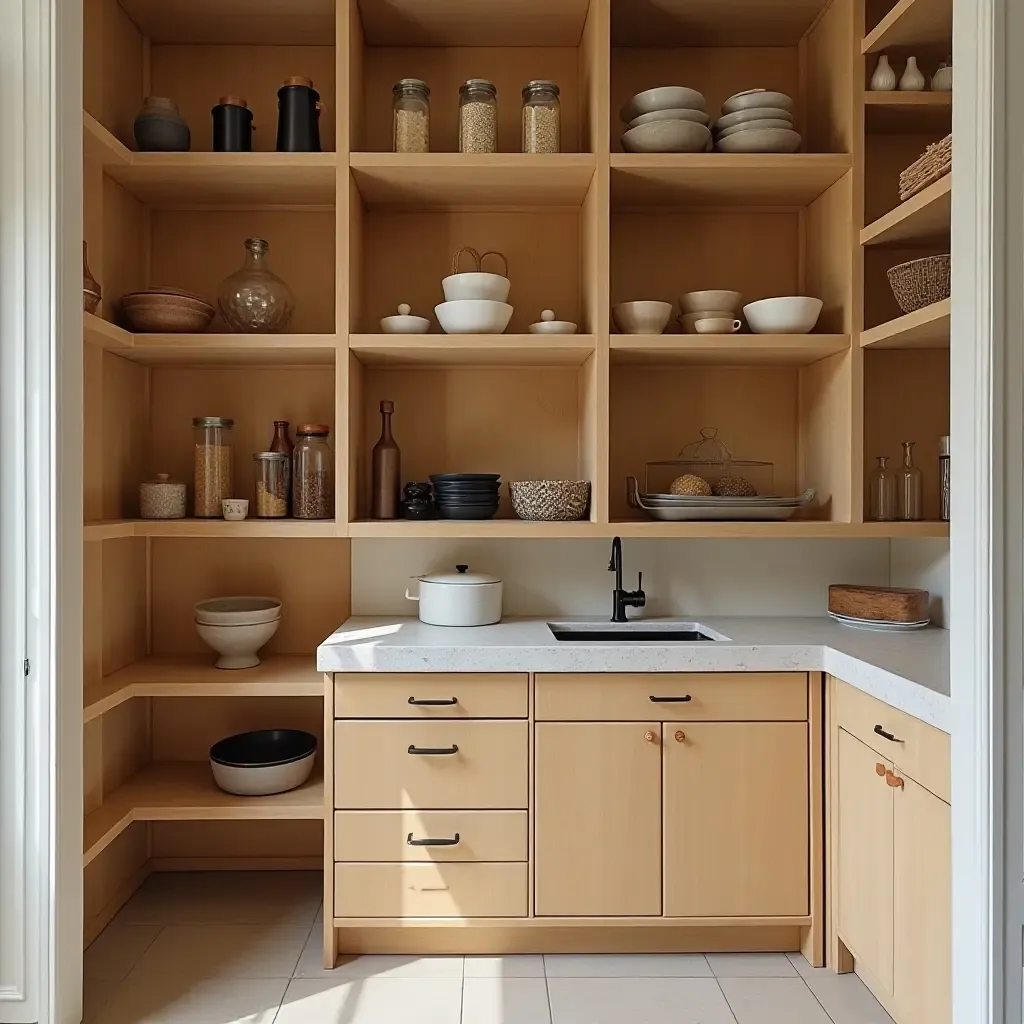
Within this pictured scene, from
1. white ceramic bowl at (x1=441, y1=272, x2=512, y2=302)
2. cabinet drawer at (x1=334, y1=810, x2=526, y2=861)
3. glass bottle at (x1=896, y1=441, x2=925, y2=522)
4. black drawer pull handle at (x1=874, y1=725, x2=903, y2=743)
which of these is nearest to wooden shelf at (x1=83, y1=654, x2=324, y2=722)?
cabinet drawer at (x1=334, y1=810, x2=526, y2=861)

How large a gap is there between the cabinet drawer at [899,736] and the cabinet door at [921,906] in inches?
1.5

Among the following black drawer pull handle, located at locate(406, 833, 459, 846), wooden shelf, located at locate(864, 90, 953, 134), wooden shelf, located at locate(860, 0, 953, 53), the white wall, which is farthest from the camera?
the white wall

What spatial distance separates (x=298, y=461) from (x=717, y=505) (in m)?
1.24

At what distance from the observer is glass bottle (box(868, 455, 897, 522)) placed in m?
2.55

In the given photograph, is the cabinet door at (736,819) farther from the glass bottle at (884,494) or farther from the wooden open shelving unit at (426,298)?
the glass bottle at (884,494)

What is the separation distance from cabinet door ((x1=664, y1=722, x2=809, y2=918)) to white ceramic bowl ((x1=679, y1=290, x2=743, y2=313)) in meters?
1.19

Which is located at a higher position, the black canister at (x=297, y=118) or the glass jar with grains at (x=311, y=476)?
the black canister at (x=297, y=118)

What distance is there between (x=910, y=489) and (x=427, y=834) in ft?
5.60

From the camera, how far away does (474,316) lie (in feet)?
7.99

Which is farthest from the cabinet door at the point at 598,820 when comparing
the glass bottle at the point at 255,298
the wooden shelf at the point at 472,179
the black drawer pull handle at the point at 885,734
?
the wooden shelf at the point at 472,179

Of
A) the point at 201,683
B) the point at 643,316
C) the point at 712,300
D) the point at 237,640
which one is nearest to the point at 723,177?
the point at 712,300

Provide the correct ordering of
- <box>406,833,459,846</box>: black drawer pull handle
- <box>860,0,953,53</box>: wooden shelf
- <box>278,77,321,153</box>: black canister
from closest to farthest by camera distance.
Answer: <box>860,0,953,53</box>: wooden shelf → <box>406,833,459,846</box>: black drawer pull handle → <box>278,77,321,153</box>: black canister

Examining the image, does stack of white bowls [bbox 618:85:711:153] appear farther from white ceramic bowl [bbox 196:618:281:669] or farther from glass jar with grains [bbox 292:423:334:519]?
white ceramic bowl [bbox 196:618:281:669]

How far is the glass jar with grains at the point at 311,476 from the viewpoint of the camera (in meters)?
2.55
